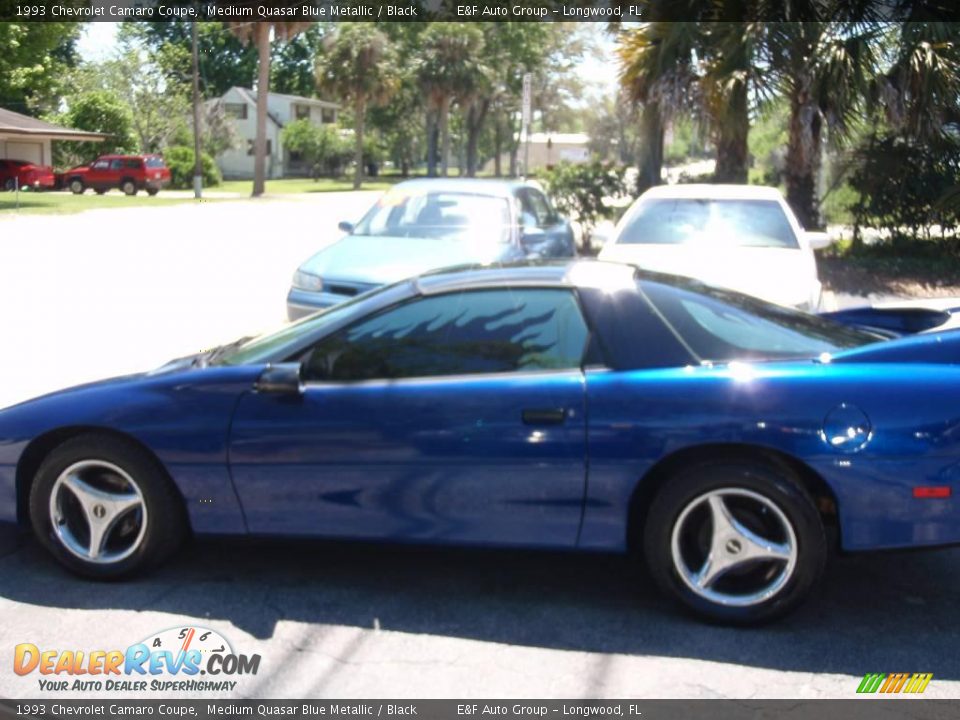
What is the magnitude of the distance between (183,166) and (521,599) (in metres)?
50.4

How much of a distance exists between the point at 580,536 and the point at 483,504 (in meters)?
0.39

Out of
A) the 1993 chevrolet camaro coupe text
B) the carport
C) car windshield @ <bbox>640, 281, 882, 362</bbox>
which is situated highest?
the carport

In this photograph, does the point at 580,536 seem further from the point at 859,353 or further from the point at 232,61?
the point at 232,61

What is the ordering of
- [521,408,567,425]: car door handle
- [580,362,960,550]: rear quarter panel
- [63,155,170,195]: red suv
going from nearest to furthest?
[580,362,960,550]: rear quarter panel, [521,408,567,425]: car door handle, [63,155,170,195]: red suv

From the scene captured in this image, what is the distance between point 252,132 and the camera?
226 feet

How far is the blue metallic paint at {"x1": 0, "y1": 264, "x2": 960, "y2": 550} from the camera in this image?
405 cm

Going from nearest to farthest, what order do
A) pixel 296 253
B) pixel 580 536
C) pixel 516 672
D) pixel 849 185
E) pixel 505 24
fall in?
pixel 516 672, pixel 580 536, pixel 849 185, pixel 296 253, pixel 505 24

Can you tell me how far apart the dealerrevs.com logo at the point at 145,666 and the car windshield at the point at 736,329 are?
6.79 ft

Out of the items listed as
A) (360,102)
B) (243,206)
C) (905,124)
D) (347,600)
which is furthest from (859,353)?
(360,102)

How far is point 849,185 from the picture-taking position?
1639 centimetres

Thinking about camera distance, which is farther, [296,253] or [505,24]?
[505,24]

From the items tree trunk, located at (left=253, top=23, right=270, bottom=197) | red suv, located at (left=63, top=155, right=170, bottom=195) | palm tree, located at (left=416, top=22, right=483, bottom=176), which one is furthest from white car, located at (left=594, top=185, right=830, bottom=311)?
palm tree, located at (left=416, top=22, right=483, bottom=176)

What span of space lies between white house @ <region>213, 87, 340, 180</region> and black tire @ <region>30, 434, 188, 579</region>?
202 feet

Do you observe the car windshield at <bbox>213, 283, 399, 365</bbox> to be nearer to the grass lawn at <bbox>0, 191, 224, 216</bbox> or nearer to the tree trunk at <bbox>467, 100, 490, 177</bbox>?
the grass lawn at <bbox>0, 191, 224, 216</bbox>
